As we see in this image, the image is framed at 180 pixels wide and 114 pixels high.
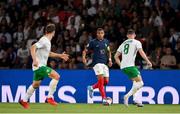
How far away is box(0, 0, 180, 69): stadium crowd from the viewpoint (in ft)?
76.0

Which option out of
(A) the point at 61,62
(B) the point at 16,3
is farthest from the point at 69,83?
(B) the point at 16,3

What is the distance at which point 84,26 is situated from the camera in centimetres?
2503

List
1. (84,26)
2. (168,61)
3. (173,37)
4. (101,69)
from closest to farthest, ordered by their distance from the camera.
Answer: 1. (101,69)
2. (168,61)
3. (173,37)
4. (84,26)

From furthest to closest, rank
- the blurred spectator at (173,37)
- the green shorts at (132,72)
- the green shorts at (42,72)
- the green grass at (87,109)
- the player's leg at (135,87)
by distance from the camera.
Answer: the blurred spectator at (173,37) < the green shorts at (132,72) < the player's leg at (135,87) < the green shorts at (42,72) < the green grass at (87,109)

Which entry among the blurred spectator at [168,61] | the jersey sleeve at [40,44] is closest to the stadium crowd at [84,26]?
the blurred spectator at [168,61]

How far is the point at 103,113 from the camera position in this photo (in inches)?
620

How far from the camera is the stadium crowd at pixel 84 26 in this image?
23.2m

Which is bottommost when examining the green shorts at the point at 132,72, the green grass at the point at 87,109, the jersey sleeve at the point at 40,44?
the green grass at the point at 87,109

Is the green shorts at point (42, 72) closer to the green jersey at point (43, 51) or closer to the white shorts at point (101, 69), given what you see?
the green jersey at point (43, 51)

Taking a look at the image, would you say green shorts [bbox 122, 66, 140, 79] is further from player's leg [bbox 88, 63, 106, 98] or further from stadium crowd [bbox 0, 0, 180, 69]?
stadium crowd [bbox 0, 0, 180, 69]

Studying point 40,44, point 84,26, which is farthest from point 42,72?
point 84,26

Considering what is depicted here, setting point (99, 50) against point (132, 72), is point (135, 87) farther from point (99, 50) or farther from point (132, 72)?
point (99, 50)

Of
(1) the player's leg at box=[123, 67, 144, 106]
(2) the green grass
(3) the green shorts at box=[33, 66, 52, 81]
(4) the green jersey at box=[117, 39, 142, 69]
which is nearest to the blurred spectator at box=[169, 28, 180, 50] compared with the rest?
(4) the green jersey at box=[117, 39, 142, 69]

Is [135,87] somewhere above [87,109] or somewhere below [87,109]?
above
